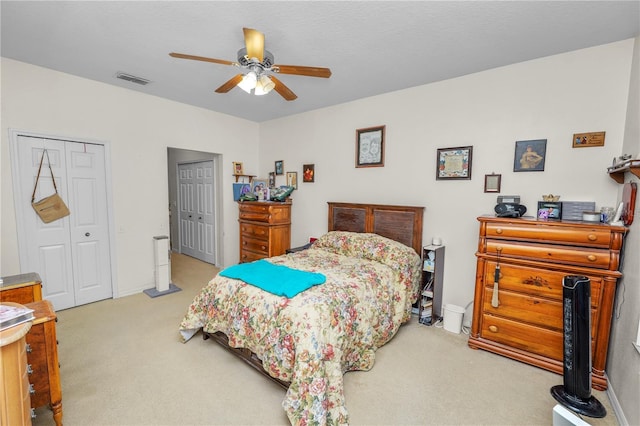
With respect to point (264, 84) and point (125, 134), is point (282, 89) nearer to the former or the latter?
point (264, 84)

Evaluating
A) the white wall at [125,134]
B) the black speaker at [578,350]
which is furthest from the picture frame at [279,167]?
the black speaker at [578,350]

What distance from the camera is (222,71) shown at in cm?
301

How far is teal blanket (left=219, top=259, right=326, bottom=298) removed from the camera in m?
2.17

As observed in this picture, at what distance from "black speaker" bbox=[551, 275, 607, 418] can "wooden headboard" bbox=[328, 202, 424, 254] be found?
1.54 metres

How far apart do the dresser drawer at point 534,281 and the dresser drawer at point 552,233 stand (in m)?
0.24

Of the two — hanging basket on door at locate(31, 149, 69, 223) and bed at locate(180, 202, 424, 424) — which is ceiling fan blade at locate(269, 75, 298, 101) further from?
hanging basket on door at locate(31, 149, 69, 223)

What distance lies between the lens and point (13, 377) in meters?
1.24

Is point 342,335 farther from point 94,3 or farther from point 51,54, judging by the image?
point 51,54

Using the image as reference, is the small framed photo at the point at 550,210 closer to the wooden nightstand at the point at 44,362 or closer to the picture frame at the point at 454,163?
the picture frame at the point at 454,163

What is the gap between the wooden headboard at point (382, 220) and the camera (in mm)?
3379

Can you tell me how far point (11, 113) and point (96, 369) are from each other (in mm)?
2738

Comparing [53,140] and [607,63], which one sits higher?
[607,63]

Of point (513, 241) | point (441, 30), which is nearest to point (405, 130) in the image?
point (441, 30)

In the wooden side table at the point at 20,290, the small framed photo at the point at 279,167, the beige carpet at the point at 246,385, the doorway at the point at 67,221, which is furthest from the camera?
the small framed photo at the point at 279,167
